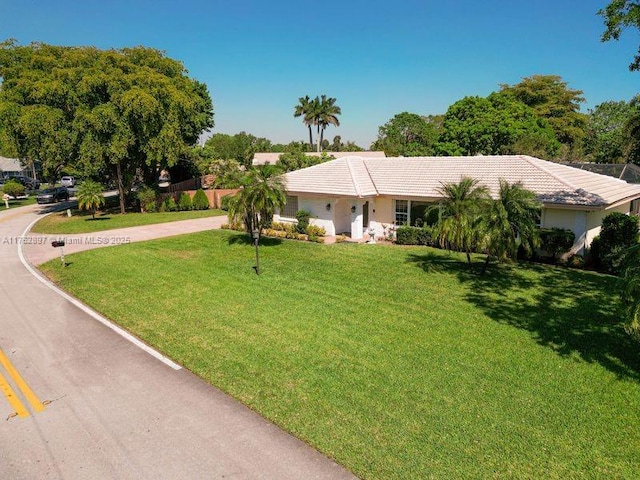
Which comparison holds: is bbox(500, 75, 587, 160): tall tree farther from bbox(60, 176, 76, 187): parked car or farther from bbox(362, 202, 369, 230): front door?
bbox(60, 176, 76, 187): parked car

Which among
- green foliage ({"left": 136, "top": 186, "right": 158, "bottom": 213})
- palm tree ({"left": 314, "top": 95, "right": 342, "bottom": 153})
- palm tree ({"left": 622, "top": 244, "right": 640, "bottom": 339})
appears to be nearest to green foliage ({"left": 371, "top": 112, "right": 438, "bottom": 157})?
palm tree ({"left": 314, "top": 95, "right": 342, "bottom": 153})

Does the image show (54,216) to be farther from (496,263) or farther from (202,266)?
(496,263)

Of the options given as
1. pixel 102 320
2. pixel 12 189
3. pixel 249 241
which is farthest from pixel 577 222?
pixel 12 189

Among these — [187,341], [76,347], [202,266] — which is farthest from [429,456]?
[202,266]

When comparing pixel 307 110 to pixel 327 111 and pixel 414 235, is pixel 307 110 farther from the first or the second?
pixel 414 235

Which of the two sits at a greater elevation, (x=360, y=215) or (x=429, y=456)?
(x=360, y=215)

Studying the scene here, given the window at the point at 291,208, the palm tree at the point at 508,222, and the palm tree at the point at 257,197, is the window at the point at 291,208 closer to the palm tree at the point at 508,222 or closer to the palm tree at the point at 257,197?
the palm tree at the point at 257,197
